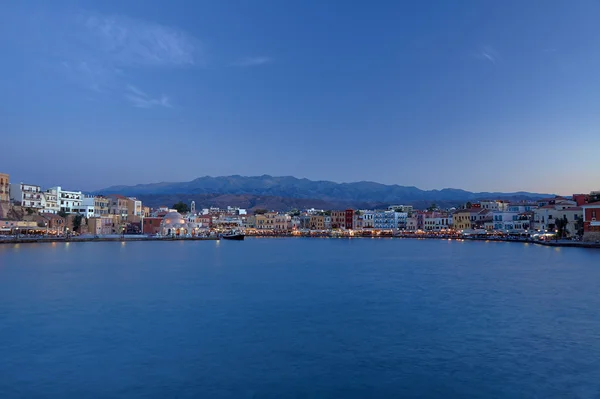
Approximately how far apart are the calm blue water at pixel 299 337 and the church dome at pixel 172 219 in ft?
211

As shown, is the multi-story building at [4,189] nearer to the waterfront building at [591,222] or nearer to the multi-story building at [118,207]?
the multi-story building at [118,207]

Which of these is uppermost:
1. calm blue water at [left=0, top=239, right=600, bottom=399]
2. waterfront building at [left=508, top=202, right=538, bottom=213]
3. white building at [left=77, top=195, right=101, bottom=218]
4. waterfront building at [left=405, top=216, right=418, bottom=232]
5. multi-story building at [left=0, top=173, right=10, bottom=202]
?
multi-story building at [left=0, top=173, right=10, bottom=202]

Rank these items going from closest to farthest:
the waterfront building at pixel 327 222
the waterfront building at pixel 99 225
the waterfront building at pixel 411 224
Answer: the waterfront building at pixel 99 225 → the waterfront building at pixel 411 224 → the waterfront building at pixel 327 222

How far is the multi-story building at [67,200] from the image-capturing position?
80.8m

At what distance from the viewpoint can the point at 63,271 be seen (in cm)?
3466

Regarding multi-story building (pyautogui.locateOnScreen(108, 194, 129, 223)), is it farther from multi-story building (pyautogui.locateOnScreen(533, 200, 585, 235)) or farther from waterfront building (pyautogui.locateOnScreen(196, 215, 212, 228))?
multi-story building (pyautogui.locateOnScreen(533, 200, 585, 235))

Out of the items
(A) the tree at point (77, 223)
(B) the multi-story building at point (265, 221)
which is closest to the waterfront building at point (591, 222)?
(A) the tree at point (77, 223)

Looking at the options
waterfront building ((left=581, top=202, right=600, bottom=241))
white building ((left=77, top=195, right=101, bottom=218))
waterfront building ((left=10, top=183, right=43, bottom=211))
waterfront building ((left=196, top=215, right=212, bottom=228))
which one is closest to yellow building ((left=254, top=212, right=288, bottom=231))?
waterfront building ((left=196, top=215, right=212, bottom=228))

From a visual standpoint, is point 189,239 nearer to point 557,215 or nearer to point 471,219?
point 471,219

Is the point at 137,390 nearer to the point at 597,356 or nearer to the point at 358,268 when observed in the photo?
the point at 597,356

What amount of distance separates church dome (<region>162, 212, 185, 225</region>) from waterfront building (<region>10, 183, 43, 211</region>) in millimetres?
23813

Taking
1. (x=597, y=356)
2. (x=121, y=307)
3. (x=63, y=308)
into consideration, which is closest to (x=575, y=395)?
(x=597, y=356)

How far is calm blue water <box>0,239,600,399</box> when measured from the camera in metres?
11.6

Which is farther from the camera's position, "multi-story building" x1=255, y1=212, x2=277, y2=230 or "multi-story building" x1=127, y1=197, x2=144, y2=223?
"multi-story building" x1=255, y1=212, x2=277, y2=230
